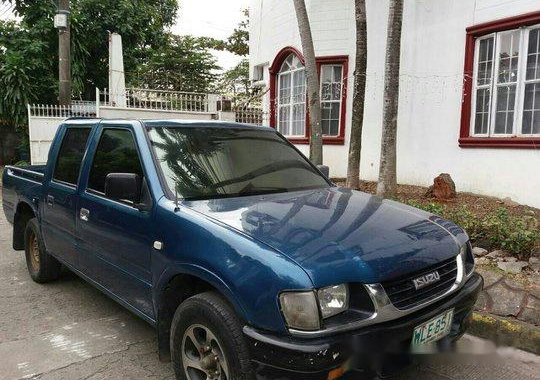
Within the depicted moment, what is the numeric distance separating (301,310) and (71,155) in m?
3.02

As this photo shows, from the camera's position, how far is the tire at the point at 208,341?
90.5 inches

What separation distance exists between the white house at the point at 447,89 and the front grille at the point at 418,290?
5.80 metres

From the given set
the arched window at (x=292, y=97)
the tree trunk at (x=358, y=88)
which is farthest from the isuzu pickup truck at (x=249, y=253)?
the arched window at (x=292, y=97)

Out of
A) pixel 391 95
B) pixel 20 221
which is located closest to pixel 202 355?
pixel 20 221

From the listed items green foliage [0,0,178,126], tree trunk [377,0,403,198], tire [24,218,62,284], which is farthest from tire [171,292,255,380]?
green foliage [0,0,178,126]

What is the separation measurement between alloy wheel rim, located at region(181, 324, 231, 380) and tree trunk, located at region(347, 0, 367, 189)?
5.94 m

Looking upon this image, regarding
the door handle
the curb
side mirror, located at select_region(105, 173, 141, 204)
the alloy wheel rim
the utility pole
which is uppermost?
the utility pole

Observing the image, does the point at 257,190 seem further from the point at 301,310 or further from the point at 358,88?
the point at 358,88

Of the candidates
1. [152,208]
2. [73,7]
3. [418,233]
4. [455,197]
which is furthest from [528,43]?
[73,7]

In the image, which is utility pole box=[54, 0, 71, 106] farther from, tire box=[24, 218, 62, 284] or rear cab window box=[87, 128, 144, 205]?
rear cab window box=[87, 128, 144, 205]

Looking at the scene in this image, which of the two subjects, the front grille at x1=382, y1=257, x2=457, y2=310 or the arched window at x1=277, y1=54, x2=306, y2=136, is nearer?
the front grille at x1=382, y1=257, x2=457, y2=310

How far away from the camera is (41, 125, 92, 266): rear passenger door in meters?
4.05

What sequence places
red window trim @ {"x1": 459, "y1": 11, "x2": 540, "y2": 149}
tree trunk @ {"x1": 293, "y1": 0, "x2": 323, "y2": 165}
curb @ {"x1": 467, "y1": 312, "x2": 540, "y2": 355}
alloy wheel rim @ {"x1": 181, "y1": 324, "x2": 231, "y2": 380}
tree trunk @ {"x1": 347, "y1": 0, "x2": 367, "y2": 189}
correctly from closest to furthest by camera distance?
alloy wheel rim @ {"x1": 181, "y1": 324, "x2": 231, "y2": 380} → curb @ {"x1": 467, "y1": 312, "x2": 540, "y2": 355} → red window trim @ {"x1": 459, "y1": 11, "x2": 540, "y2": 149} → tree trunk @ {"x1": 347, "y1": 0, "x2": 367, "y2": 189} → tree trunk @ {"x1": 293, "y1": 0, "x2": 323, "y2": 165}

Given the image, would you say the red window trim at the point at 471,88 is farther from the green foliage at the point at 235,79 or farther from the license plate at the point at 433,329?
the green foliage at the point at 235,79
